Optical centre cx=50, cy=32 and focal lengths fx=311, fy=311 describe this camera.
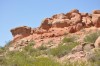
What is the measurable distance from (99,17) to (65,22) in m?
4.42

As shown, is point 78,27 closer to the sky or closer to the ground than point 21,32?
closer to the ground

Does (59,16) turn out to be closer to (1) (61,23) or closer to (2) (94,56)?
(1) (61,23)

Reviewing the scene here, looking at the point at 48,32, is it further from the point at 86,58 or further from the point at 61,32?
the point at 86,58

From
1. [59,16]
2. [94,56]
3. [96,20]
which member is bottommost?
[94,56]

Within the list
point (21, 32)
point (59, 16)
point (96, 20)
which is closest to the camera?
point (96, 20)

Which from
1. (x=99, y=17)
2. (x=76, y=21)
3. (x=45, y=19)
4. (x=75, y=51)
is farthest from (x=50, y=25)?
(x=75, y=51)

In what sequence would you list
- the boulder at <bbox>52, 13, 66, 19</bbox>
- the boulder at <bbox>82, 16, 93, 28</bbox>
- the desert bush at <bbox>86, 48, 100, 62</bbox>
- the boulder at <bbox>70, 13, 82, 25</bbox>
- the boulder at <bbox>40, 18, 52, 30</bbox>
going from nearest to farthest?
the desert bush at <bbox>86, 48, 100, 62</bbox>, the boulder at <bbox>82, 16, 93, 28</bbox>, the boulder at <bbox>70, 13, 82, 25</bbox>, the boulder at <bbox>52, 13, 66, 19</bbox>, the boulder at <bbox>40, 18, 52, 30</bbox>

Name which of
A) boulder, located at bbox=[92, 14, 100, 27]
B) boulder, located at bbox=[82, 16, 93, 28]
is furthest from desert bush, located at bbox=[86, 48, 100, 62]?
boulder, located at bbox=[82, 16, 93, 28]

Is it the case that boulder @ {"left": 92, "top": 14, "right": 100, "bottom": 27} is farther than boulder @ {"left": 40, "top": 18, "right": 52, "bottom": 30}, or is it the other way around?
boulder @ {"left": 40, "top": 18, "right": 52, "bottom": 30}

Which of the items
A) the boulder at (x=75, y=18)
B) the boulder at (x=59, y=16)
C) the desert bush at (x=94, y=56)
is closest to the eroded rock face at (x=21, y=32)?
the boulder at (x=59, y=16)

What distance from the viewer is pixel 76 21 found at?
36875mm

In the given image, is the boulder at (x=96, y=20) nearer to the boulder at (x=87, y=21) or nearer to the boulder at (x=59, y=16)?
the boulder at (x=87, y=21)

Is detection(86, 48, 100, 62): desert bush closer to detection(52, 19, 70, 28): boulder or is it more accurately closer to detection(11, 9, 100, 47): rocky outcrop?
detection(11, 9, 100, 47): rocky outcrop

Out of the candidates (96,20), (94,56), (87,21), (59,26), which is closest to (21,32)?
(59,26)
